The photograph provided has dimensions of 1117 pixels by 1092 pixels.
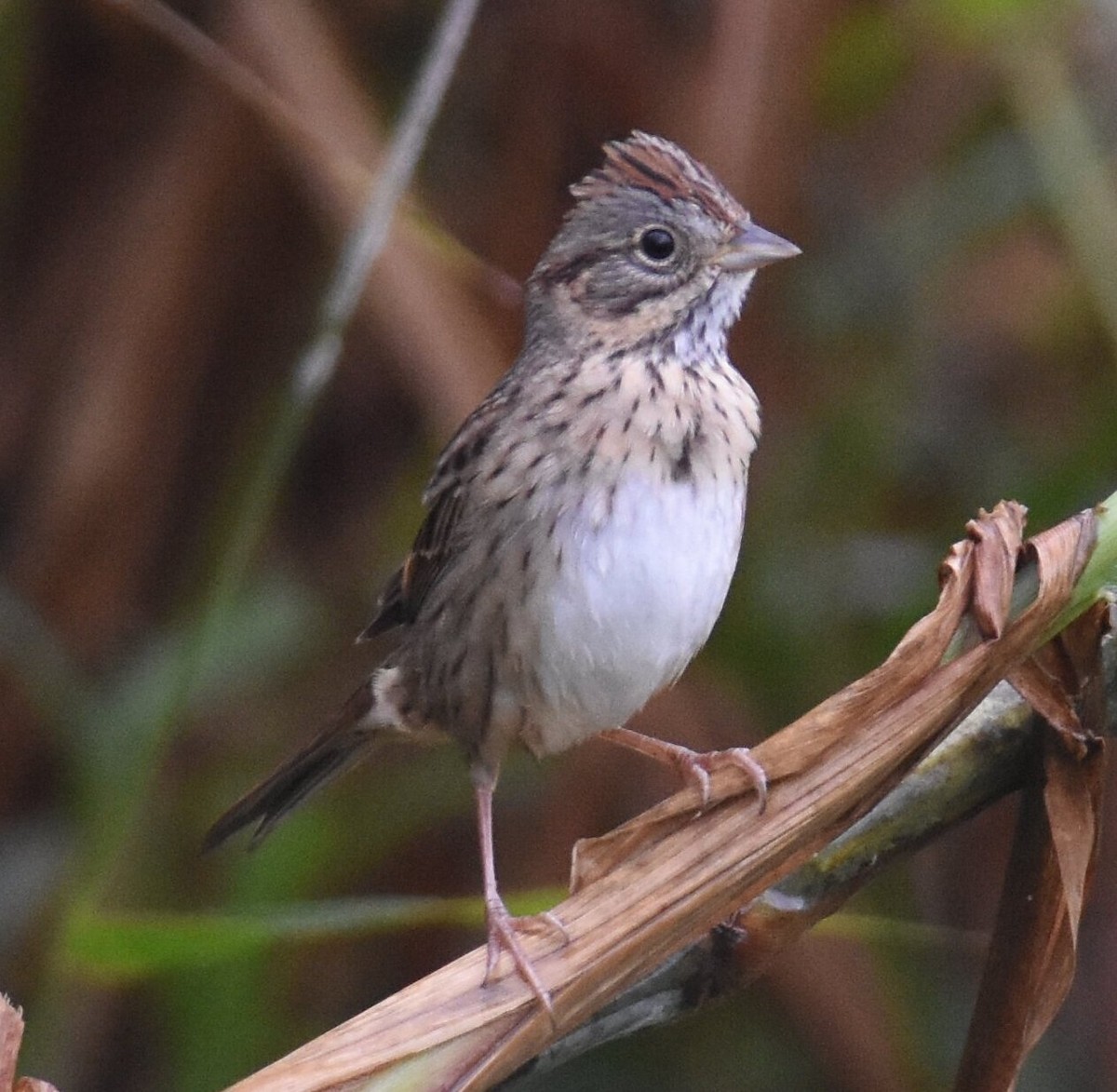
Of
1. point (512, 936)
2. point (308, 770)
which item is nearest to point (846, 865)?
point (512, 936)

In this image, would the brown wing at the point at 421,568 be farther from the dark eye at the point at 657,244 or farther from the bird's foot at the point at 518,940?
the bird's foot at the point at 518,940

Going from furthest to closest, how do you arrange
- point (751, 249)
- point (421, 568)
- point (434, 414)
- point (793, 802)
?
point (434, 414) < point (421, 568) < point (751, 249) < point (793, 802)

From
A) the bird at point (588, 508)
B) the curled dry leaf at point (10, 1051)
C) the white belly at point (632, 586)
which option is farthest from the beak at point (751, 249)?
the curled dry leaf at point (10, 1051)

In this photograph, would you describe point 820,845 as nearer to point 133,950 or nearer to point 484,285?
point 133,950

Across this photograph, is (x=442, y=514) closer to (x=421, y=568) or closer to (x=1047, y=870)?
(x=421, y=568)

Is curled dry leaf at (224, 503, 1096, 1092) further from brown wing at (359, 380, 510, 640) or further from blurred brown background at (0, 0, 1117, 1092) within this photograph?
blurred brown background at (0, 0, 1117, 1092)

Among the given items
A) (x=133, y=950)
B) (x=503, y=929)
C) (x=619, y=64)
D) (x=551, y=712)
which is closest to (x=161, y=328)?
(x=619, y=64)

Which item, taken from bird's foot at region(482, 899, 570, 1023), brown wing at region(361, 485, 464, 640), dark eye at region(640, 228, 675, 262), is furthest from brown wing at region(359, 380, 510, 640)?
bird's foot at region(482, 899, 570, 1023)
